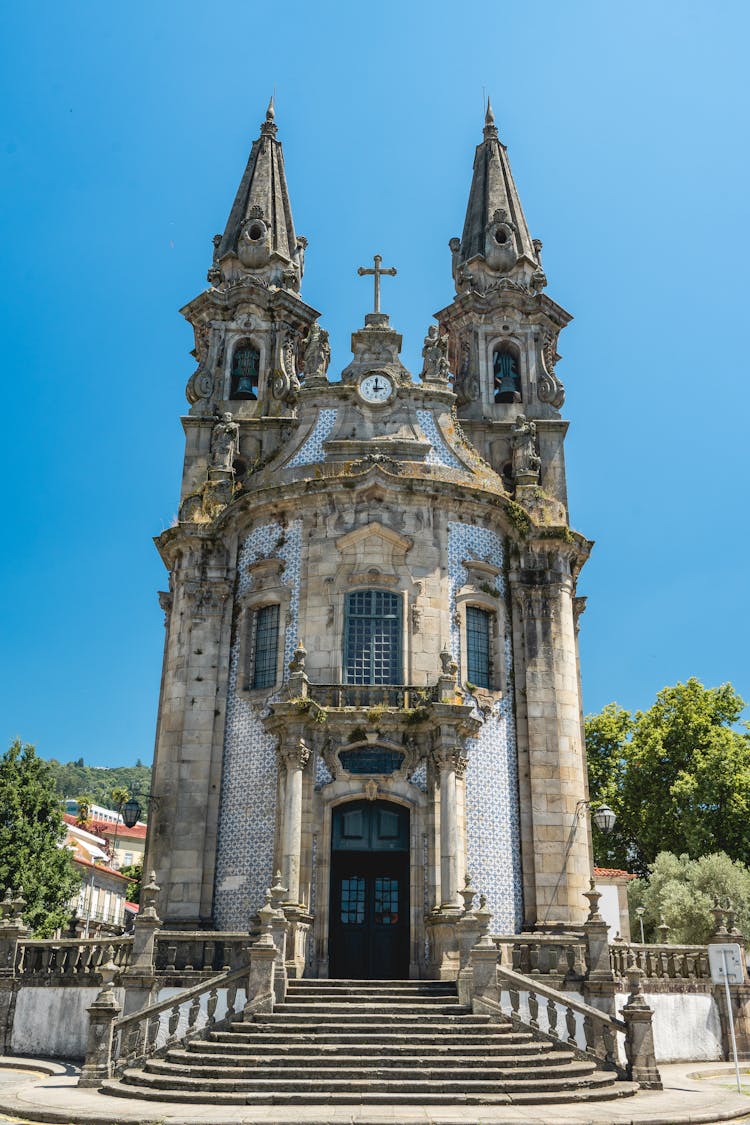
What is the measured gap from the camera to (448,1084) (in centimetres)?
1430

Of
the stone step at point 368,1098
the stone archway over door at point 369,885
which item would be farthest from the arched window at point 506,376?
the stone step at point 368,1098

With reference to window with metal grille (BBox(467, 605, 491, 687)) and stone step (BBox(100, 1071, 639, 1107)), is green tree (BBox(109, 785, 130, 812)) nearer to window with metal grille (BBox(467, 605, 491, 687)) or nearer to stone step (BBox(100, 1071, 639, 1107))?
window with metal grille (BBox(467, 605, 491, 687))

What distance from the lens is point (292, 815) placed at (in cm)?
2152

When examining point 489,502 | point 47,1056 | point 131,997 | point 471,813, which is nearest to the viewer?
point 131,997

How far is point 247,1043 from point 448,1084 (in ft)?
11.5

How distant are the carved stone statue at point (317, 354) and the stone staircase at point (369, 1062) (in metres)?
16.2

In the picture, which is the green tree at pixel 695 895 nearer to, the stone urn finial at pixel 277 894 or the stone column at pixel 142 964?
the stone urn finial at pixel 277 894

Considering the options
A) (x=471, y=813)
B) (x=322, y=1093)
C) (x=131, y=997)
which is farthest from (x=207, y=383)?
(x=322, y=1093)

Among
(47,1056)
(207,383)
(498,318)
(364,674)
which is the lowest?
(47,1056)

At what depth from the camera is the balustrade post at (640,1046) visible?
16125 mm

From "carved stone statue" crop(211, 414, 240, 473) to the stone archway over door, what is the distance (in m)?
10.4

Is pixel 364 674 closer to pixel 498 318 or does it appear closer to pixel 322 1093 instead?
pixel 322 1093

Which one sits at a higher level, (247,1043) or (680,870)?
(680,870)

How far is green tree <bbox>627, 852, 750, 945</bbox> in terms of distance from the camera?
29.9 metres
